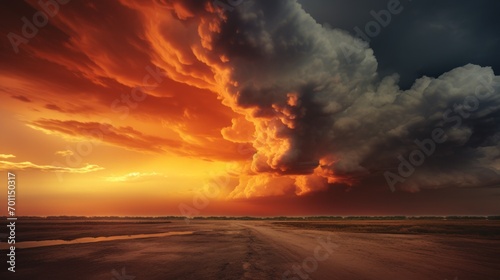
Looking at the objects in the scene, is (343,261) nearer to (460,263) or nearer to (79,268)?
(460,263)

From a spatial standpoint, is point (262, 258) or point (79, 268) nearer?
point (79, 268)

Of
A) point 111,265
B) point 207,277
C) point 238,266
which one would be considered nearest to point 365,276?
point 238,266

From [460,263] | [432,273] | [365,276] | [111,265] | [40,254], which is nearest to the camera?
[365,276]

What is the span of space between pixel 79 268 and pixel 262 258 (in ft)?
33.5

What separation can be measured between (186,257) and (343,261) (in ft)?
32.7

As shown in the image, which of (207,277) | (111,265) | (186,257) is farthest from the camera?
(186,257)

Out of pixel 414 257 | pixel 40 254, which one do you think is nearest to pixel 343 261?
pixel 414 257

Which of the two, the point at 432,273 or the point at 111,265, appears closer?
the point at 432,273

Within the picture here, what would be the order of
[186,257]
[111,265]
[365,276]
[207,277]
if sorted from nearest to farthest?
[207,277]
[365,276]
[111,265]
[186,257]

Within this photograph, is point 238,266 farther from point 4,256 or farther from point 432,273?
point 4,256

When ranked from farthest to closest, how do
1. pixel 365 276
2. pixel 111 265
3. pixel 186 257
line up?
pixel 186 257 < pixel 111 265 < pixel 365 276

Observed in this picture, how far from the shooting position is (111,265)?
15312 mm

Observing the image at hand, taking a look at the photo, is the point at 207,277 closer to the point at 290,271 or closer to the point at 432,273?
the point at 290,271

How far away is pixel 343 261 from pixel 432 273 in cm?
478
